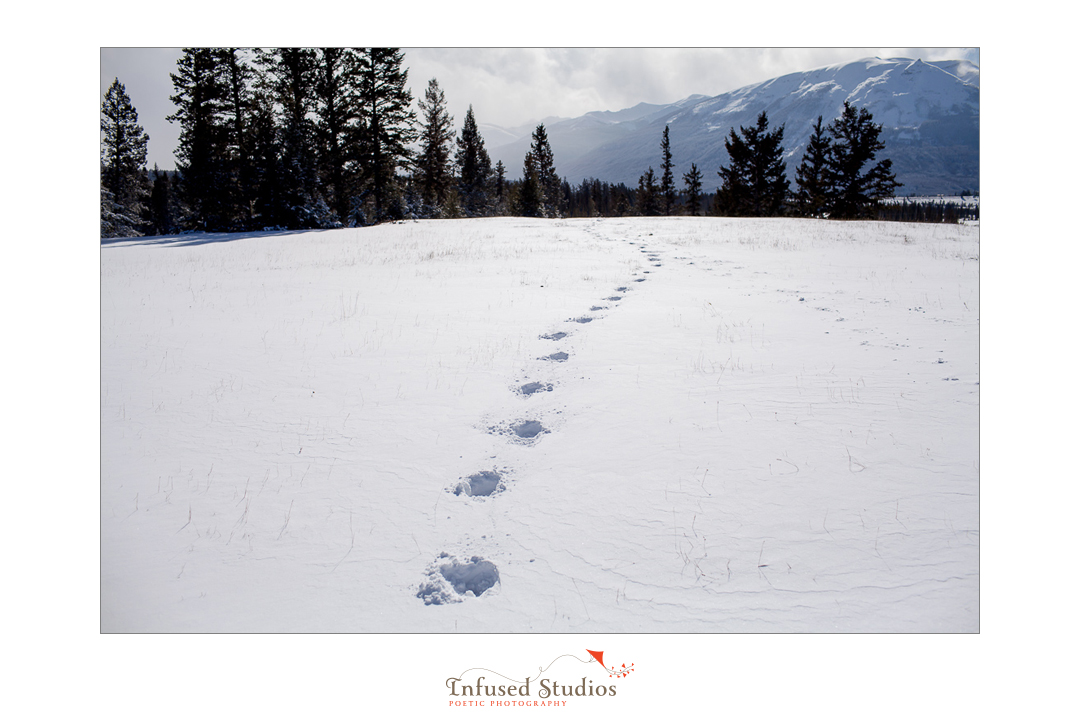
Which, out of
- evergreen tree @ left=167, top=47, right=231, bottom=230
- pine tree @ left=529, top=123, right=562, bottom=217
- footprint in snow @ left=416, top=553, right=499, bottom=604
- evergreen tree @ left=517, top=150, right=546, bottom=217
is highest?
pine tree @ left=529, top=123, right=562, bottom=217

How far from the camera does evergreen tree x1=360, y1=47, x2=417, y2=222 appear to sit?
2505 centimetres

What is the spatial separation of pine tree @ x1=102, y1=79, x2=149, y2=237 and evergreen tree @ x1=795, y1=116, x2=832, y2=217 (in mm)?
39529

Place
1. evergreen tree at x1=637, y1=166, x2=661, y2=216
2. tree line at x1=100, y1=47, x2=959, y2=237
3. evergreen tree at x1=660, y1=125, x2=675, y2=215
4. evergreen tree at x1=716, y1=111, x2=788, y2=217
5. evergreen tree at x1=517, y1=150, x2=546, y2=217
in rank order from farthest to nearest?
evergreen tree at x1=637, y1=166, x2=661, y2=216 → evergreen tree at x1=660, y1=125, x2=675, y2=215 → evergreen tree at x1=517, y1=150, x2=546, y2=217 → evergreen tree at x1=716, y1=111, x2=788, y2=217 → tree line at x1=100, y1=47, x2=959, y2=237

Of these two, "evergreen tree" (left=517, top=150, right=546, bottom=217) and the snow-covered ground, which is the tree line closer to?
"evergreen tree" (left=517, top=150, right=546, bottom=217)

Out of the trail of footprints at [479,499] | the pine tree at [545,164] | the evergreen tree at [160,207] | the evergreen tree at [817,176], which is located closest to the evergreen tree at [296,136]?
the evergreen tree at [160,207]

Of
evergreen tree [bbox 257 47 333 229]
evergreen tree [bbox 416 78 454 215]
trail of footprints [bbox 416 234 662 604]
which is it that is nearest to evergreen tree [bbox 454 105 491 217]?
evergreen tree [bbox 416 78 454 215]

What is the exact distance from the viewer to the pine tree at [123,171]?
23.6 ft

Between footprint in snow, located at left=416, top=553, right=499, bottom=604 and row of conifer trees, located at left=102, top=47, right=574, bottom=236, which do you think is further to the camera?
row of conifer trees, located at left=102, top=47, right=574, bottom=236

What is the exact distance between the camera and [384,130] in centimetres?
2634

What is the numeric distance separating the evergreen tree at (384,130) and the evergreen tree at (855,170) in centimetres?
3057

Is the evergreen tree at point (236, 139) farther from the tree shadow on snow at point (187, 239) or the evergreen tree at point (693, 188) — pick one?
the evergreen tree at point (693, 188)

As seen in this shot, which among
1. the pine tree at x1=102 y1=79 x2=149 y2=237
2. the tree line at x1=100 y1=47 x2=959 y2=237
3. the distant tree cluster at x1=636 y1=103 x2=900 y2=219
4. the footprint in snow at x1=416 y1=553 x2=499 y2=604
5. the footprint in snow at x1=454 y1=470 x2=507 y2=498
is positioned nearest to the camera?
the footprint in snow at x1=416 y1=553 x2=499 y2=604

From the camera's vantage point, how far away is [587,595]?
254cm

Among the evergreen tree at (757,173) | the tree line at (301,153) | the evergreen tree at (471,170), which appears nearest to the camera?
the tree line at (301,153)
